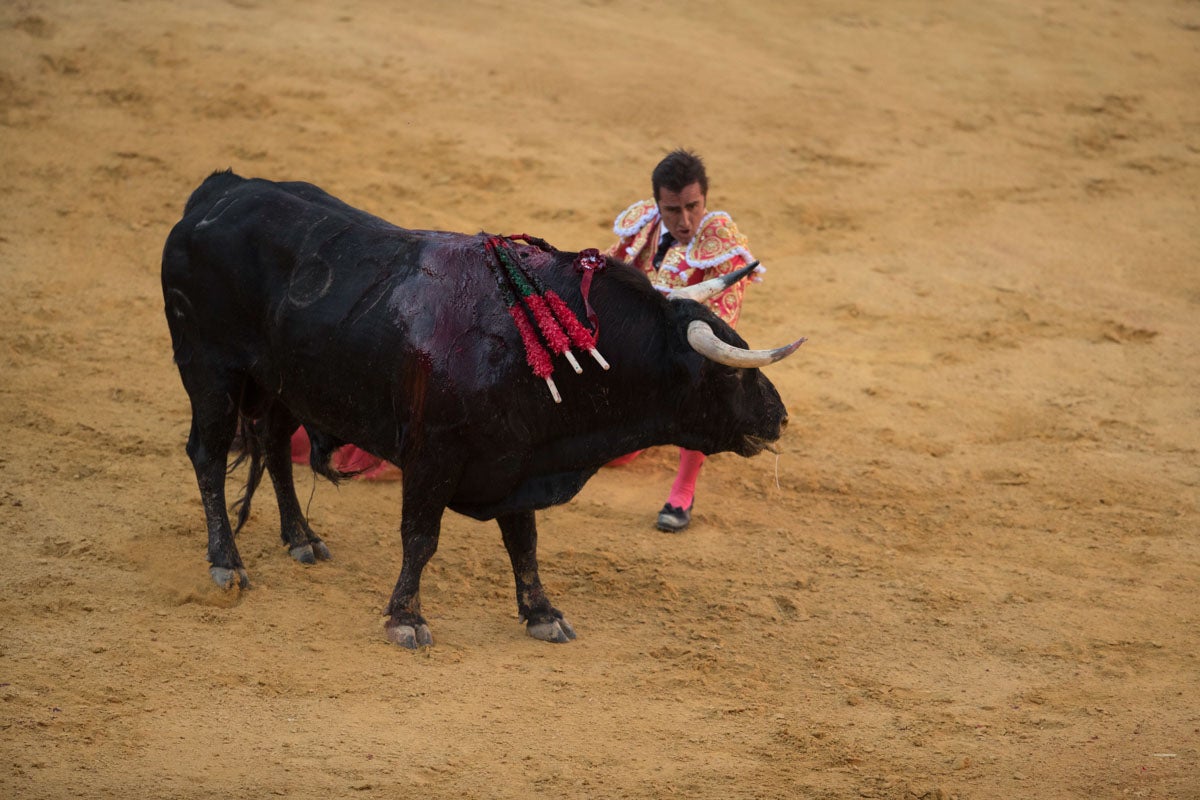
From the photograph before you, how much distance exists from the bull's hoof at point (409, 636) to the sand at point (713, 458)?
0.11 metres

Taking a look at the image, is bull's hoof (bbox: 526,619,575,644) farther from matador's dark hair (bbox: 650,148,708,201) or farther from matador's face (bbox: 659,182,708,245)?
matador's dark hair (bbox: 650,148,708,201)

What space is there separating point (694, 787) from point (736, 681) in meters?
0.87

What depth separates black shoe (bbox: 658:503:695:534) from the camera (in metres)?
6.61

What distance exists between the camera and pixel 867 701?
5.09 metres

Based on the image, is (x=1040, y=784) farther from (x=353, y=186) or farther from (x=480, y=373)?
(x=353, y=186)

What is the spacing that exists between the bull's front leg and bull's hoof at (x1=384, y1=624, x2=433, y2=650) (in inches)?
17.4

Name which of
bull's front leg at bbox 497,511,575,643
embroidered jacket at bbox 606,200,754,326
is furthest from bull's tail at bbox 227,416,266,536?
embroidered jacket at bbox 606,200,754,326

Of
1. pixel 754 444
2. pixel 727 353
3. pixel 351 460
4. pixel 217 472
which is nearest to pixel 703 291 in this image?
pixel 727 353

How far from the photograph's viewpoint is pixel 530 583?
5.45 metres

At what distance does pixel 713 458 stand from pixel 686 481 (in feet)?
3.34

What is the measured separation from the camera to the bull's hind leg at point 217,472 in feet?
18.5

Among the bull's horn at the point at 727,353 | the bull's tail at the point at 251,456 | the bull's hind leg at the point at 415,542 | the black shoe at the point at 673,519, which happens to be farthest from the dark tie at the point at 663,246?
the bull's tail at the point at 251,456

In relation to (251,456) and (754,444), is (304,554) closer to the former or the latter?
(251,456)

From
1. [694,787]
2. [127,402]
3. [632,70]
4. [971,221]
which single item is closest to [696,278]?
[694,787]
